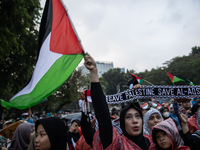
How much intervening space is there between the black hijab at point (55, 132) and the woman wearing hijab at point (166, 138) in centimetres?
116

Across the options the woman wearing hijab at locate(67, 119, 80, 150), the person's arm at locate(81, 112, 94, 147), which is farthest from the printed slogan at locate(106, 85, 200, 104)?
the woman wearing hijab at locate(67, 119, 80, 150)

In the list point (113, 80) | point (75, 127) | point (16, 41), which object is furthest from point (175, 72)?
point (75, 127)

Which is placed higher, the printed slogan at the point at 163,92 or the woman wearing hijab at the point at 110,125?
the printed slogan at the point at 163,92

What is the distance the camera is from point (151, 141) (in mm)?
2318

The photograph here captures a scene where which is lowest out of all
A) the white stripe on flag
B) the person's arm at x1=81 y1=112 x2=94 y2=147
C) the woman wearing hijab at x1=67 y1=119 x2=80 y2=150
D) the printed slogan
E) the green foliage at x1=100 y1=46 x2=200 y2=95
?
the woman wearing hijab at x1=67 y1=119 x2=80 y2=150

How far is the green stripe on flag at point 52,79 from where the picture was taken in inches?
94.7

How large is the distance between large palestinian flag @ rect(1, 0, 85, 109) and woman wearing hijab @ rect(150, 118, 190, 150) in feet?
4.84

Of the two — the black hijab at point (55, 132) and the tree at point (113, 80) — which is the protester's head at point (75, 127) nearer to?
the black hijab at point (55, 132)

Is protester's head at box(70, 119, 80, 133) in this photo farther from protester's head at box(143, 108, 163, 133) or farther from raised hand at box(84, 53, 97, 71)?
raised hand at box(84, 53, 97, 71)

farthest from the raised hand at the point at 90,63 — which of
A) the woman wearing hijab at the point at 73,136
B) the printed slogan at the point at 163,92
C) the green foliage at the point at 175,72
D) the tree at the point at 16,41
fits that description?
the green foliage at the point at 175,72

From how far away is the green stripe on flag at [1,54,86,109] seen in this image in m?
2.41

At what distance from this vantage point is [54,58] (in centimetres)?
262

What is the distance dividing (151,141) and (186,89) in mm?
1093

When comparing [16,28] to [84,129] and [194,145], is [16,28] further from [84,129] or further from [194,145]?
[194,145]
